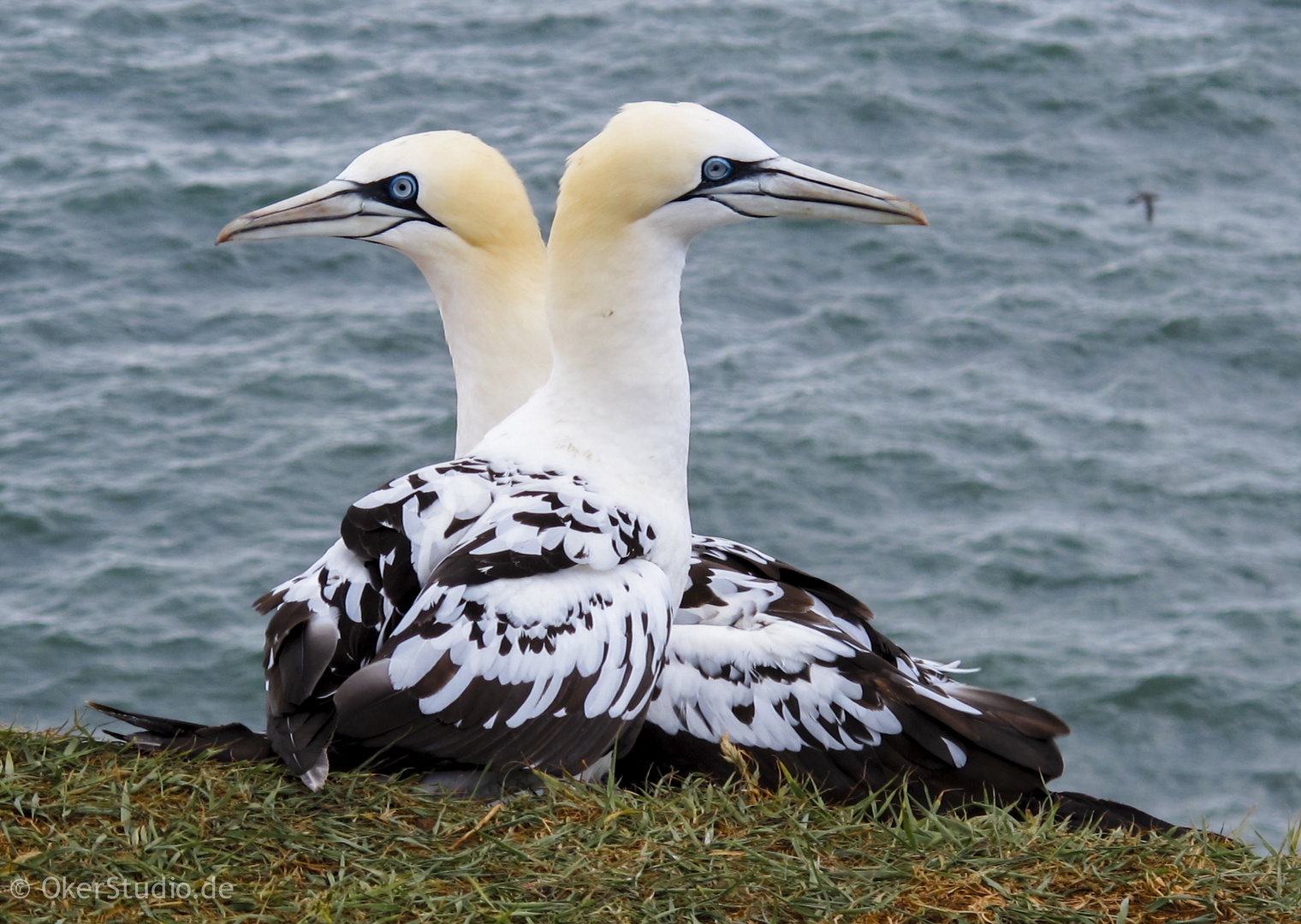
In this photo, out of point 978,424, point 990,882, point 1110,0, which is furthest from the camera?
point 1110,0

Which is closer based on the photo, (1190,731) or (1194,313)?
(1190,731)

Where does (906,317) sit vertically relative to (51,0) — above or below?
below

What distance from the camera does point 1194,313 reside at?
47.1ft

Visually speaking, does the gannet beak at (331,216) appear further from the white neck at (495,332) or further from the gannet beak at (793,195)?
the gannet beak at (793,195)

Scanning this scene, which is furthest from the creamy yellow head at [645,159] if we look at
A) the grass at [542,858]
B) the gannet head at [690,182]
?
the grass at [542,858]

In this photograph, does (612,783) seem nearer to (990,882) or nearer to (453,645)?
(453,645)

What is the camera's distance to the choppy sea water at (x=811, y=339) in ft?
37.5

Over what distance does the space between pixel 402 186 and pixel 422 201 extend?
0.08 metres

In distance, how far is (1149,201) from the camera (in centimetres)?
1568

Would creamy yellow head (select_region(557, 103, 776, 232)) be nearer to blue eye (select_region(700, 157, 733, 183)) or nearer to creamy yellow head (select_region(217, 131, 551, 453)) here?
blue eye (select_region(700, 157, 733, 183))

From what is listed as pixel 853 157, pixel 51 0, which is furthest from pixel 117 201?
pixel 853 157

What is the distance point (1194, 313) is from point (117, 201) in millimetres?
9421

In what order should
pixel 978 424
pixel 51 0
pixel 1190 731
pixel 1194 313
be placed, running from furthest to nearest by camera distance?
1. pixel 51 0
2. pixel 1194 313
3. pixel 978 424
4. pixel 1190 731

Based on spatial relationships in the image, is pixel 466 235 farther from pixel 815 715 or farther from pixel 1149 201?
pixel 1149 201
